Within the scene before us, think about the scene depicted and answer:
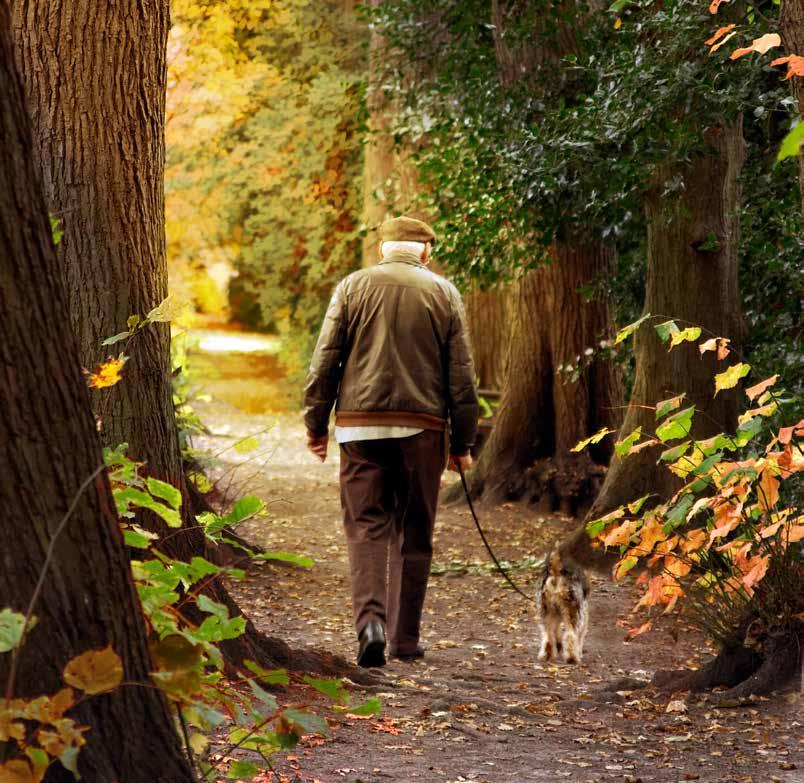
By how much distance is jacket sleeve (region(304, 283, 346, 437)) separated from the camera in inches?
244

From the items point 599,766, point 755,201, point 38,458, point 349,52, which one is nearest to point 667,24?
point 755,201

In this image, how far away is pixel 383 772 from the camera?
158 inches

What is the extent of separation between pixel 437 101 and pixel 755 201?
356 centimetres

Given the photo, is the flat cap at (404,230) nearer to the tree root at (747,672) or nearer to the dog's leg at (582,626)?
the dog's leg at (582,626)

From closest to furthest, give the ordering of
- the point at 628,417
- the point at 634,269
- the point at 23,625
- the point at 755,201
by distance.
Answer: the point at 23,625 < the point at 755,201 < the point at 628,417 < the point at 634,269

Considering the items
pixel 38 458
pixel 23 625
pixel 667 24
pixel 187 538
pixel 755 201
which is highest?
pixel 667 24

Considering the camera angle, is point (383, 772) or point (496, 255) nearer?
point (383, 772)

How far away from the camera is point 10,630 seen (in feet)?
7.65

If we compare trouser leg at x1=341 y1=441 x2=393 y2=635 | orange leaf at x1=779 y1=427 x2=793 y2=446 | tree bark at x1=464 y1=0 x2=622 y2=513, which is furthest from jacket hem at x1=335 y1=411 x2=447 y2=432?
tree bark at x1=464 y1=0 x2=622 y2=513

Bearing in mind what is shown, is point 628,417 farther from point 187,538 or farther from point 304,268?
point 304,268

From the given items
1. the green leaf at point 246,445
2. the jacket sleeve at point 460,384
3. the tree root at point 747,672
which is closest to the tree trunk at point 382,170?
the jacket sleeve at point 460,384

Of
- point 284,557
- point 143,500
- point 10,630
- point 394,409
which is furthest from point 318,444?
point 10,630

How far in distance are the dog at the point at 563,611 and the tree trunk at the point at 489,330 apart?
9.58 m

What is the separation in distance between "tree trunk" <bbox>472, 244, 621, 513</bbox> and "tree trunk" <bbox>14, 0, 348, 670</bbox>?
6364mm
